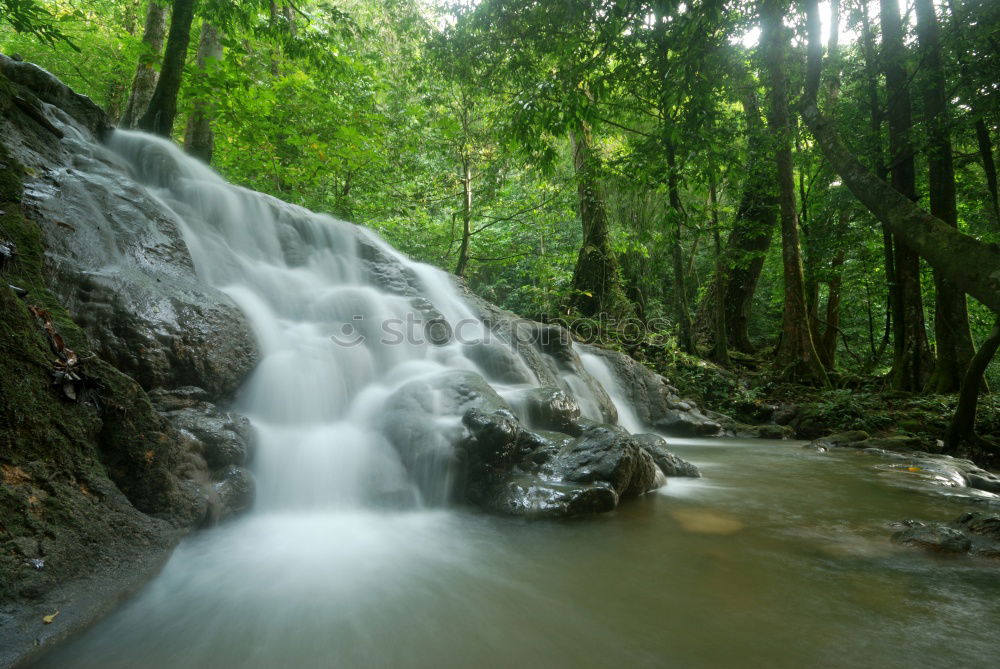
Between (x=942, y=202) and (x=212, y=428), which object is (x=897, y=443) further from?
(x=212, y=428)

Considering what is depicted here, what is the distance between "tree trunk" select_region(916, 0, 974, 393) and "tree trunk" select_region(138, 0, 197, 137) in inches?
417

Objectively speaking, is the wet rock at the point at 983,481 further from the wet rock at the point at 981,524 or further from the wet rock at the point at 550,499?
the wet rock at the point at 550,499

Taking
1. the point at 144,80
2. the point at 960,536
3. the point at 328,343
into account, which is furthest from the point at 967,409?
the point at 144,80

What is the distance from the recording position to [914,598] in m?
2.35

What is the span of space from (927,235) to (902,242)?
18.8 feet

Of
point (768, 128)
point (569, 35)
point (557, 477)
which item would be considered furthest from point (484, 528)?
point (768, 128)

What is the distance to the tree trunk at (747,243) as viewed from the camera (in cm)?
920

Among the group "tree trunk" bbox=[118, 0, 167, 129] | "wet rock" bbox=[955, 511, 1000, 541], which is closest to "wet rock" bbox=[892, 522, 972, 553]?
"wet rock" bbox=[955, 511, 1000, 541]

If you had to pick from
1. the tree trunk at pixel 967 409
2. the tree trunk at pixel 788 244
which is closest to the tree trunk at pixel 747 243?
the tree trunk at pixel 788 244

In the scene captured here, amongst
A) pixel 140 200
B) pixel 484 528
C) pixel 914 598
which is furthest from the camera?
pixel 140 200

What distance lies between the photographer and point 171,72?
7.12 metres

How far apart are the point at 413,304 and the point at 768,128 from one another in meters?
7.24

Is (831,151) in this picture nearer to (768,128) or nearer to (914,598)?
(914,598)

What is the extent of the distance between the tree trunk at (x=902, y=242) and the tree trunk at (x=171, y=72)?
1072 cm
